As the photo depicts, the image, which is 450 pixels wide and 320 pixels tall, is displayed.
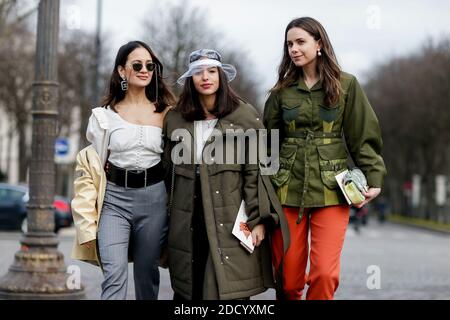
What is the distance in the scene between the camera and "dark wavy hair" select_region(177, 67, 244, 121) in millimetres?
5578

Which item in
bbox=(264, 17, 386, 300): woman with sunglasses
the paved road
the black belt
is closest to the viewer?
bbox=(264, 17, 386, 300): woman with sunglasses

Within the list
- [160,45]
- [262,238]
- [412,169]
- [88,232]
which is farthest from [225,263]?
[412,169]

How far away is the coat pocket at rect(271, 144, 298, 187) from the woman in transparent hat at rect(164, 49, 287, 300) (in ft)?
0.34

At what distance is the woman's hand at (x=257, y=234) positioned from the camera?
546 cm

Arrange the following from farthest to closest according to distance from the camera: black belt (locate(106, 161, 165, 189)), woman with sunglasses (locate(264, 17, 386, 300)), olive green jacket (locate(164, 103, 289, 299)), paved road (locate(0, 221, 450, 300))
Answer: paved road (locate(0, 221, 450, 300)) → black belt (locate(106, 161, 165, 189)) → woman with sunglasses (locate(264, 17, 386, 300)) → olive green jacket (locate(164, 103, 289, 299))

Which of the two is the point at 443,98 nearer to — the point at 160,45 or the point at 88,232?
the point at 160,45

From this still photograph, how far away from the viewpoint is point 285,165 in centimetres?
565

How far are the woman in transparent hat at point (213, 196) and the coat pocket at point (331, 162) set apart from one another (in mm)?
330

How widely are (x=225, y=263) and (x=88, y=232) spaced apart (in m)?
0.83

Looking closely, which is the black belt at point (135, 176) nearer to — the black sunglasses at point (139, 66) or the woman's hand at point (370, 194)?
the black sunglasses at point (139, 66)

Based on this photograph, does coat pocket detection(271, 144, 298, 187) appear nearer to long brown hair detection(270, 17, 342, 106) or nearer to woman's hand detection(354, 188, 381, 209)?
long brown hair detection(270, 17, 342, 106)

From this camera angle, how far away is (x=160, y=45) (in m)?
36.3

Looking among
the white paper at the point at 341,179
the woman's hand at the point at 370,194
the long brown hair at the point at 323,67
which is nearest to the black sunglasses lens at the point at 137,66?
the long brown hair at the point at 323,67

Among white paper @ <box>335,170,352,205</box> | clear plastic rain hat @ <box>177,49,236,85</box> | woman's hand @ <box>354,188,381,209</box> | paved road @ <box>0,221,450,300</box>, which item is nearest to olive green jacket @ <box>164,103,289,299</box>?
clear plastic rain hat @ <box>177,49,236,85</box>
